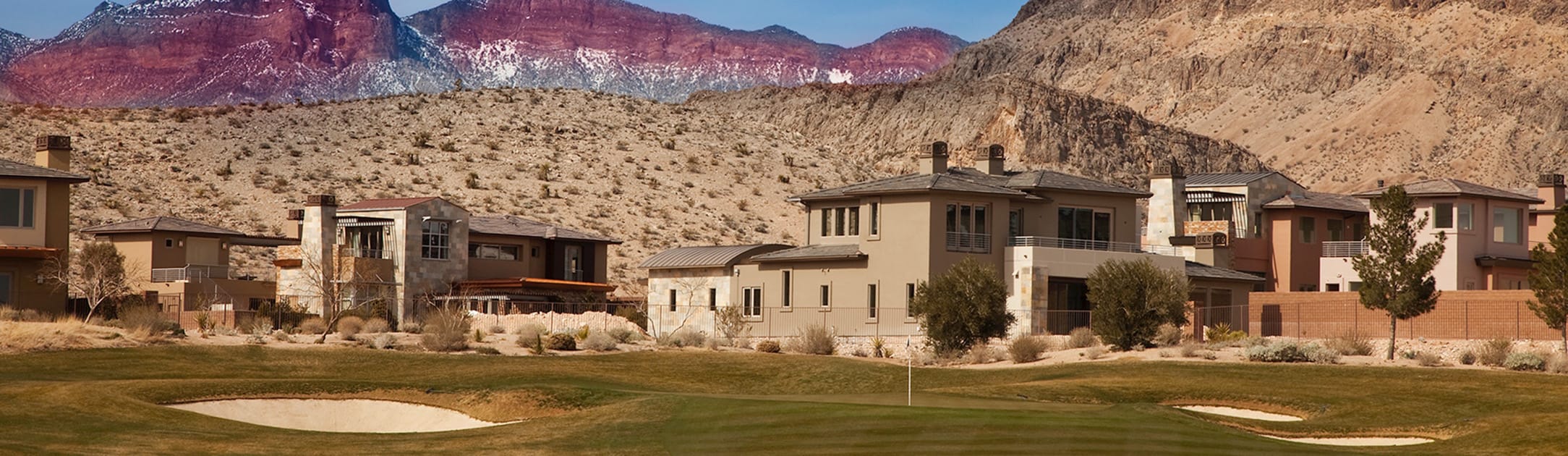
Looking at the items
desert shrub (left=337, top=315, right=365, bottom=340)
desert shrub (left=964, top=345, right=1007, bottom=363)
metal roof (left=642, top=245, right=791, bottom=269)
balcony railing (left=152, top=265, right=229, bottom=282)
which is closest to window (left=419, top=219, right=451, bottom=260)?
desert shrub (left=337, top=315, right=365, bottom=340)

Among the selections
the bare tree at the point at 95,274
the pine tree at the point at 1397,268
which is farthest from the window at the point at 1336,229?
the bare tree at the point at 95,274

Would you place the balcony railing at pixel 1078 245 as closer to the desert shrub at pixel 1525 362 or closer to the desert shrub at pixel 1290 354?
the desert shrub at pixel 1290 354

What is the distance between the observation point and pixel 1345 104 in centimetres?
15812

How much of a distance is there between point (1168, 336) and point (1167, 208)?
17353mm

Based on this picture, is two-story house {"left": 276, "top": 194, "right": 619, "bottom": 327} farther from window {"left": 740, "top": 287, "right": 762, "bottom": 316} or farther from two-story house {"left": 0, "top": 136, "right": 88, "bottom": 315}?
two-story house {"left": 0, "top": 136, "right": 88, "bottom": 315}

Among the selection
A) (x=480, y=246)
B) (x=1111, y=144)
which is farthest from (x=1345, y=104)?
(x=480, y=246)

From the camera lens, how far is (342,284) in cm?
6550

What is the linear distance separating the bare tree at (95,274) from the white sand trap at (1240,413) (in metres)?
34.5

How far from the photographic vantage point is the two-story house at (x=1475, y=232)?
6594 cm

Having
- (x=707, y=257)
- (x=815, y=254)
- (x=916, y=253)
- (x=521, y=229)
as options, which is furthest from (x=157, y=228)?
(x=916, y=253)

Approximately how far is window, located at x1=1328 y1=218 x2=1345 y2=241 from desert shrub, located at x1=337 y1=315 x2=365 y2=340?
37.7 meters

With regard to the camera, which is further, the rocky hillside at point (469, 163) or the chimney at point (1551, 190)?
the rocky hillside at point (469, 163)

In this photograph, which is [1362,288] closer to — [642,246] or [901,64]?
[642,246]

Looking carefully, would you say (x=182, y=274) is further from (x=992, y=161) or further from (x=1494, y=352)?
(x=1494, y=352)
